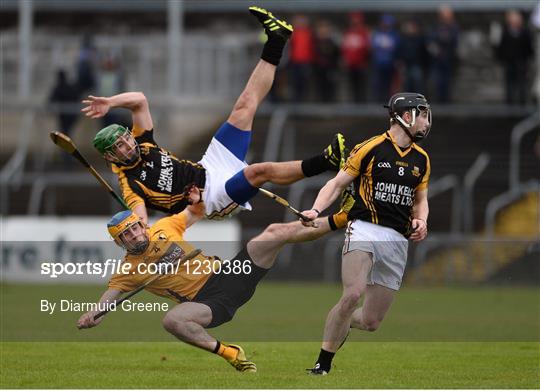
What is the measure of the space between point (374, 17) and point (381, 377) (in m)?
21.6

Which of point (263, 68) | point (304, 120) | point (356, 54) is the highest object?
point (263, 68)

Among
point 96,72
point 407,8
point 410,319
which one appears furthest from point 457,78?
point 410,319

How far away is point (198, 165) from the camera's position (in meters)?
14.7

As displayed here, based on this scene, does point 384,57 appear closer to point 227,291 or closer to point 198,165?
point 198,165

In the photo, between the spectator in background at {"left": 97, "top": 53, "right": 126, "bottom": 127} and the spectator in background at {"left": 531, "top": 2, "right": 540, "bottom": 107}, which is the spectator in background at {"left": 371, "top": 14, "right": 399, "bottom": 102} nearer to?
the spectator in background at {"left": 531, "top": 2, "right": 540, "bottom": 107}

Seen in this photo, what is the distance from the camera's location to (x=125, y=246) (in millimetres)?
12344

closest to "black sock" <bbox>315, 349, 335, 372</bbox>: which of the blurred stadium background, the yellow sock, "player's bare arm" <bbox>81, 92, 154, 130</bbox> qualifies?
the yellow sock

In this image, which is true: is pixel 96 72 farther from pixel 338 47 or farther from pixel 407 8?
pixel 407 8

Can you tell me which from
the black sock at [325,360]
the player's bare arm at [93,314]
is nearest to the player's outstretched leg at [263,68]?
the player's bare arm at [93,314]

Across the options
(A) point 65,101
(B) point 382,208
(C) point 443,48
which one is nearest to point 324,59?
(C) point 443,48

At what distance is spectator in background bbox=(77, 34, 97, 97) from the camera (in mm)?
27266

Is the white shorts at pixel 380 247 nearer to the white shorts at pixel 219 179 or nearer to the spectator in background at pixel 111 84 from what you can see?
the white shorts at pixel 219 179

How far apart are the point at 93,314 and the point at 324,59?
16097mm

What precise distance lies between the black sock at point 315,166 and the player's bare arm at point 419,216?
982 mm
